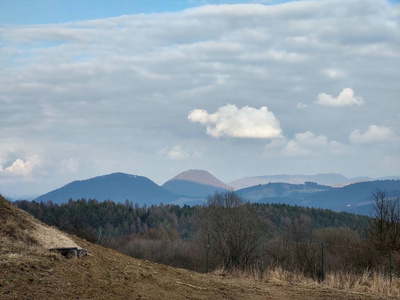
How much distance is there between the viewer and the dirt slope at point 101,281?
47.7ft

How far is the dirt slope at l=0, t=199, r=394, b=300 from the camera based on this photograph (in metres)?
14.5

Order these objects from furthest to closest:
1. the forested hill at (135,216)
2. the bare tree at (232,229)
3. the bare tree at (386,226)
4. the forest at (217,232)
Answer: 1. the forested hill at (135,216)
2. the forest at (217,232)
3. the bare tree at (232,229)
4. the bare tree at (386,226)

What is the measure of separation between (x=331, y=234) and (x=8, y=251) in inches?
2477

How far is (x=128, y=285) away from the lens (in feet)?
55.1

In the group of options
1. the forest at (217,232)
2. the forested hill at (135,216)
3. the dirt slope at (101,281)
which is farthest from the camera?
the forested hill at (135,216)

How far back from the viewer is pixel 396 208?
3906 centimetres

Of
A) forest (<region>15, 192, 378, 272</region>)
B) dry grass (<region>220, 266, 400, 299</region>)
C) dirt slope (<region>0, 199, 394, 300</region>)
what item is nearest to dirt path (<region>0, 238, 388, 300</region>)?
dirt slope (<region>0, 199, 394, 300</region>)

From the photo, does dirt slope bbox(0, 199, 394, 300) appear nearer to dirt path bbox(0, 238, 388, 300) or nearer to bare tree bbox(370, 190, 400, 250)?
dirt path bbox(0, 238, 388, 300)

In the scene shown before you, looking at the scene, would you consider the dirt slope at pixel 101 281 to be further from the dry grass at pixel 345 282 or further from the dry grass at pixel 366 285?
the dry grass at pixel 366 285

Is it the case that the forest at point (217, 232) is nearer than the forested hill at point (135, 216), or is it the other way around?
the forest at point (217, 232)

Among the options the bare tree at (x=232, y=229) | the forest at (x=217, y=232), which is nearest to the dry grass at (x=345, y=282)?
the forest at (x=217, y=232)

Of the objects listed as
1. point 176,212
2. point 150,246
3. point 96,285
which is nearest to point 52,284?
point 96,285

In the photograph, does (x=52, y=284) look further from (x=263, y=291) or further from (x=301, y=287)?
(x=301, y=287)

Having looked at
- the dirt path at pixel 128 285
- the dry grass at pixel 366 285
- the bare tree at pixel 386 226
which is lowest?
the dry grass at pixel 366 285
